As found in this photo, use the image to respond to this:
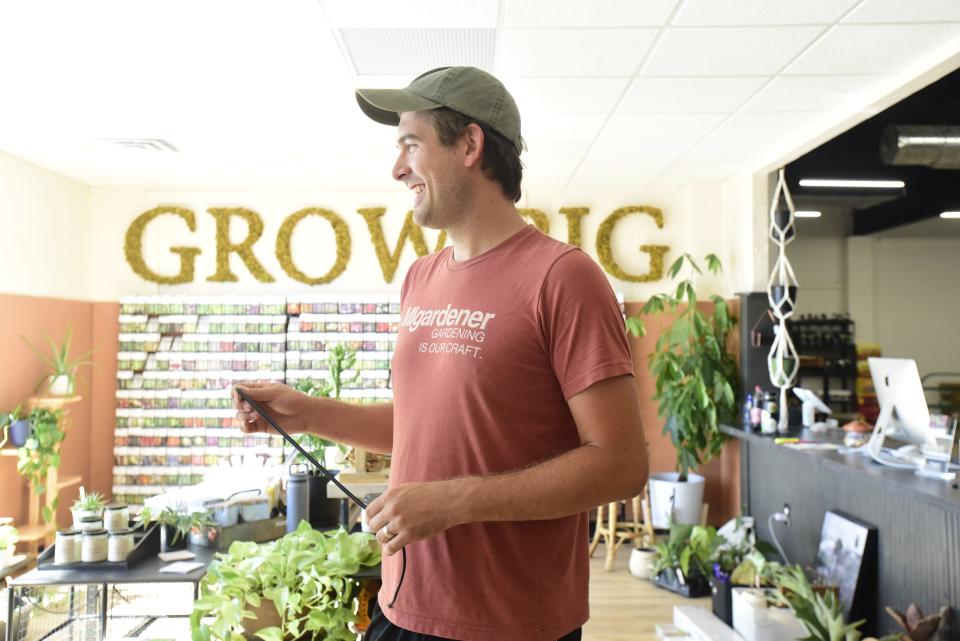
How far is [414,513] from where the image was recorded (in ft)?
3.73

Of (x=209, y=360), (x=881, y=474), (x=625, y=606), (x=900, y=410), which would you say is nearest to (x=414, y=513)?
(x=881, y=474)

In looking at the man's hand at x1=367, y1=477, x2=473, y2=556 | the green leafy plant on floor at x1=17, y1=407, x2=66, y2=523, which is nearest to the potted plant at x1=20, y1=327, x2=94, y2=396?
the green leafy plant on floor at x1=17, y1=407, x2=66, y2=523

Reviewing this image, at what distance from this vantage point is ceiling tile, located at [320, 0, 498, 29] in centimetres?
332

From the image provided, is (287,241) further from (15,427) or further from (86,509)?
(86,509)

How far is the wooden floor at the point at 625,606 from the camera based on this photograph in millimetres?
4477

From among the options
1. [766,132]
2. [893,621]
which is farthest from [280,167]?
[893,621]

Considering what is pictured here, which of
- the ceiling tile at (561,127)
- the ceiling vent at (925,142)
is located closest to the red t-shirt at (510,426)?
the ceiling tile at (561,127)

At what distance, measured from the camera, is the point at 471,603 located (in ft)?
4.22

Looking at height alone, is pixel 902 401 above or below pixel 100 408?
above

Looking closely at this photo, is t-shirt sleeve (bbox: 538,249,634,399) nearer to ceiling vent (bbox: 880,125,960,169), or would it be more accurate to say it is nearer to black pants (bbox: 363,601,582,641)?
black pants (bbox: 363,601,582,641)

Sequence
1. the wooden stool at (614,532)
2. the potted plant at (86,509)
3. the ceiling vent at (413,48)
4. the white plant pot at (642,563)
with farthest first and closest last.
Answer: the wooden stool at (614,532) < the white plant pot at (642,563) < the ceiling vent at (413,48) < the potted plant at (86,509)

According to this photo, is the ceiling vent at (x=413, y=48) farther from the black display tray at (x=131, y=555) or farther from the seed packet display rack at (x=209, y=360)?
the seed packet display rack at (x=209, y=360)

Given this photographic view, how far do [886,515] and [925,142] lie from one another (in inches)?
108

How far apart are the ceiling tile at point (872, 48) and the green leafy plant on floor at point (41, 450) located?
5290 millimetres
